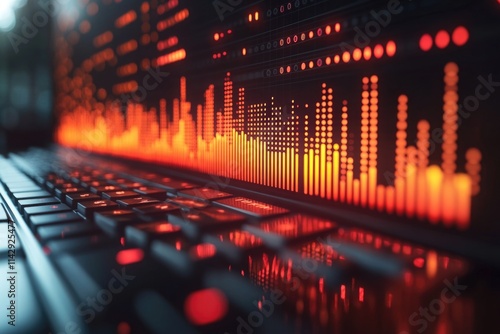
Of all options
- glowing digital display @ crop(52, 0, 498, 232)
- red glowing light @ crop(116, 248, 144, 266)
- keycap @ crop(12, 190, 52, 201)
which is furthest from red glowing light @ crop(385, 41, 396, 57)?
keycap @ crop(12, 190, 52, 201)

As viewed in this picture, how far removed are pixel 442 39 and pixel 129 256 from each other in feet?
2.45

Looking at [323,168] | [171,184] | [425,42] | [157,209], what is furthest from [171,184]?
[425,42]

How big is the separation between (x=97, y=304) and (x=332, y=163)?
2.16 feet

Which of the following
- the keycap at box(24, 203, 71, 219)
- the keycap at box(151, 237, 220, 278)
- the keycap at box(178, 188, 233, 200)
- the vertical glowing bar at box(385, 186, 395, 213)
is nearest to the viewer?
the keycap at box(151, 237, 220, 278)

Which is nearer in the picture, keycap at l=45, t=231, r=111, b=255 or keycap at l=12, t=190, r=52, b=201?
keycap at l=45, t=231, r=111, b=255

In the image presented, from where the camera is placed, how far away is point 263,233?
79 centimetres

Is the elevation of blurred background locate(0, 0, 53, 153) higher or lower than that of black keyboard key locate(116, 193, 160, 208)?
higher

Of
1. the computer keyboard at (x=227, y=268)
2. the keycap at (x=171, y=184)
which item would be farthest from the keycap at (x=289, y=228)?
the keycap at (x=171, y=184)

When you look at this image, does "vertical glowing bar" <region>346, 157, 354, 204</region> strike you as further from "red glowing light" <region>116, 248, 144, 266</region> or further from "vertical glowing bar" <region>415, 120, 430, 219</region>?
"red glowing light" <region>116, 248, 144, 266</region>

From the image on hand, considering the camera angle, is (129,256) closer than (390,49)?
Yes

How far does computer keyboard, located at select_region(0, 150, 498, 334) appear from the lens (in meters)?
0.48

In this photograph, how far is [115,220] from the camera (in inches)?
34.0

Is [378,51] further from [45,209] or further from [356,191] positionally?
[45,209]

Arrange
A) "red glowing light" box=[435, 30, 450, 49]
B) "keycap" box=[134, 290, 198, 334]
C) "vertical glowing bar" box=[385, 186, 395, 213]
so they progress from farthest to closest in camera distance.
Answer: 1. "vertical glowing bar" box=[385, 186, 395, 213]
2. "red glowing light" box=[435, 30, 450, 49]
3. "keycap" box=[134, 290, 198, 334]
